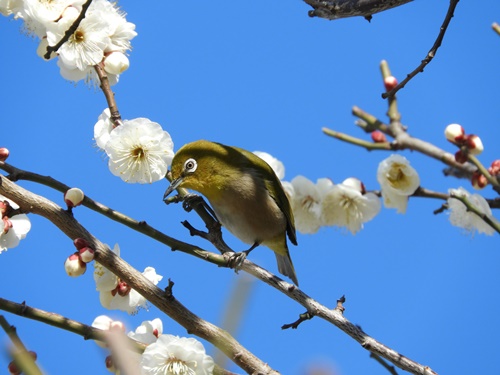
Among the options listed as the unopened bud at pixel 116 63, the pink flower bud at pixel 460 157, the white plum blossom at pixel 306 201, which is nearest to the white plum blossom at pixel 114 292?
the unopened bud at pixel 116 63

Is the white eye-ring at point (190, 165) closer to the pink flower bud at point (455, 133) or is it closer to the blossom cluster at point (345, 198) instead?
the blossom cluster at point (345, 198)

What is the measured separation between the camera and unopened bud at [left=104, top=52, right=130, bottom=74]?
137 inches

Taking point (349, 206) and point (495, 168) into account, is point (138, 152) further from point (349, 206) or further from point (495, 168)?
point (495, 168)

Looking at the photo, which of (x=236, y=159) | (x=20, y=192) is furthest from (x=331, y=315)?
(x=236, y=159)

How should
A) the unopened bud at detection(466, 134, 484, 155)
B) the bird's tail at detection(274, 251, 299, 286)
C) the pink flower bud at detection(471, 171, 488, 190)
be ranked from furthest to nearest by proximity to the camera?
1. the bird's tail at detection(274, 251, 299, 286)
2. the unopened bud at detection(466, 134, 484, 155)
3. the pink flower bud at detection(471, 171, 488, 190)

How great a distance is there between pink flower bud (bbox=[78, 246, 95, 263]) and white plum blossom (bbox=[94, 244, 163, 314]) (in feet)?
1.89

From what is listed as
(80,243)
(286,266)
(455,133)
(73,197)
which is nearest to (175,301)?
(80,243)

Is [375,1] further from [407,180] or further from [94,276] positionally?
[94,276]

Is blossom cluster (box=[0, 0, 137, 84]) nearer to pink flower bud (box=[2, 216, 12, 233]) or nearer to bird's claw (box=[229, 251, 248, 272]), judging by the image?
pink flower bud (box=[2, 216, 12, 233])

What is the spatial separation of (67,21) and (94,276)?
1238 millimetres

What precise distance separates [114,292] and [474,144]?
228 centimetres

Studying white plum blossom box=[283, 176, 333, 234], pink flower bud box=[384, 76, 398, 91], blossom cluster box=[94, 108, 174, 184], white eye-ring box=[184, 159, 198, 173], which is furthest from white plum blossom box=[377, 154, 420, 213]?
blossom cluster box=[94, 108, 174, 184]

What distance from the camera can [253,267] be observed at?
3.04 metres

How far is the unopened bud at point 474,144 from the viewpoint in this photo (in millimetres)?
4027
